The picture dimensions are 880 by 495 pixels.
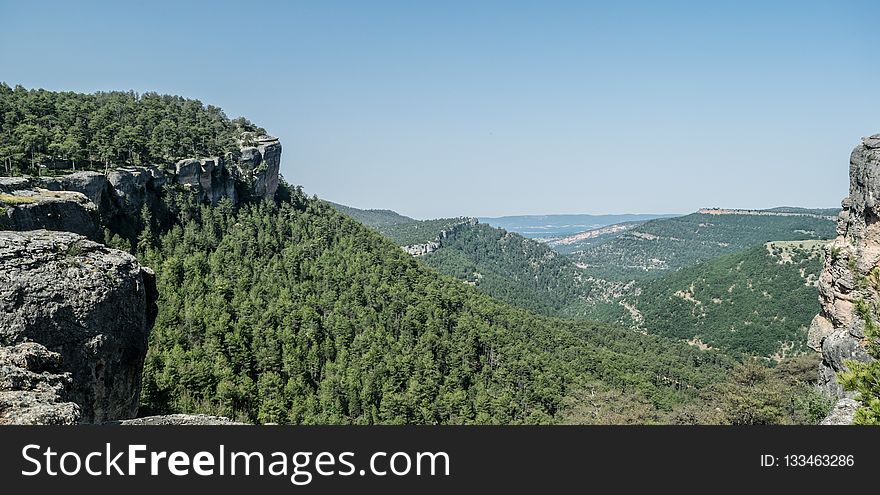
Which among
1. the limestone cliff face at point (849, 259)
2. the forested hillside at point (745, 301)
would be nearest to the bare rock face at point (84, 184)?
the limestone cliff face at point (849, 259)

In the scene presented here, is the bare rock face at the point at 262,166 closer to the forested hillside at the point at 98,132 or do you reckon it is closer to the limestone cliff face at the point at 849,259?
the forested hillside at the point at 98,132

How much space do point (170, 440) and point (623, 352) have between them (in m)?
93.1

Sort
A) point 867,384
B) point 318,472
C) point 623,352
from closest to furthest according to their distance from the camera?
point 318,472 → point 867,384 → point 623,352

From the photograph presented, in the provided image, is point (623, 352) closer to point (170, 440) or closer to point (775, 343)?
point (775, 343)

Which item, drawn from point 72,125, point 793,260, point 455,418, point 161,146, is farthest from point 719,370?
point 72,125

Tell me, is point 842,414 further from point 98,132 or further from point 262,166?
point 262,166

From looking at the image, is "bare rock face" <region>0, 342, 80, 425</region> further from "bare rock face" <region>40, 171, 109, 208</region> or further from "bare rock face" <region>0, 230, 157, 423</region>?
"bare rock face" <region>40, 171, 109, 208</region>

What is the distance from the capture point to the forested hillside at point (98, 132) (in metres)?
Result: 53.1

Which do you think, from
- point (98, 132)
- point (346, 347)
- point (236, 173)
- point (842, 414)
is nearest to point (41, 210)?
point (346, 347)

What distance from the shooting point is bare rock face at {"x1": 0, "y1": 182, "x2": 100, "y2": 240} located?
3120 centimetres

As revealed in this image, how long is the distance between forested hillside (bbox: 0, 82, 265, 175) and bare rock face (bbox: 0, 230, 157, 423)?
42.0m

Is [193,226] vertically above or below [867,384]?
above

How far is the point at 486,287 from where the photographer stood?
173 metres

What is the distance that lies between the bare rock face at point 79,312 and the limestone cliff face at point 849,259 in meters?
34.6
